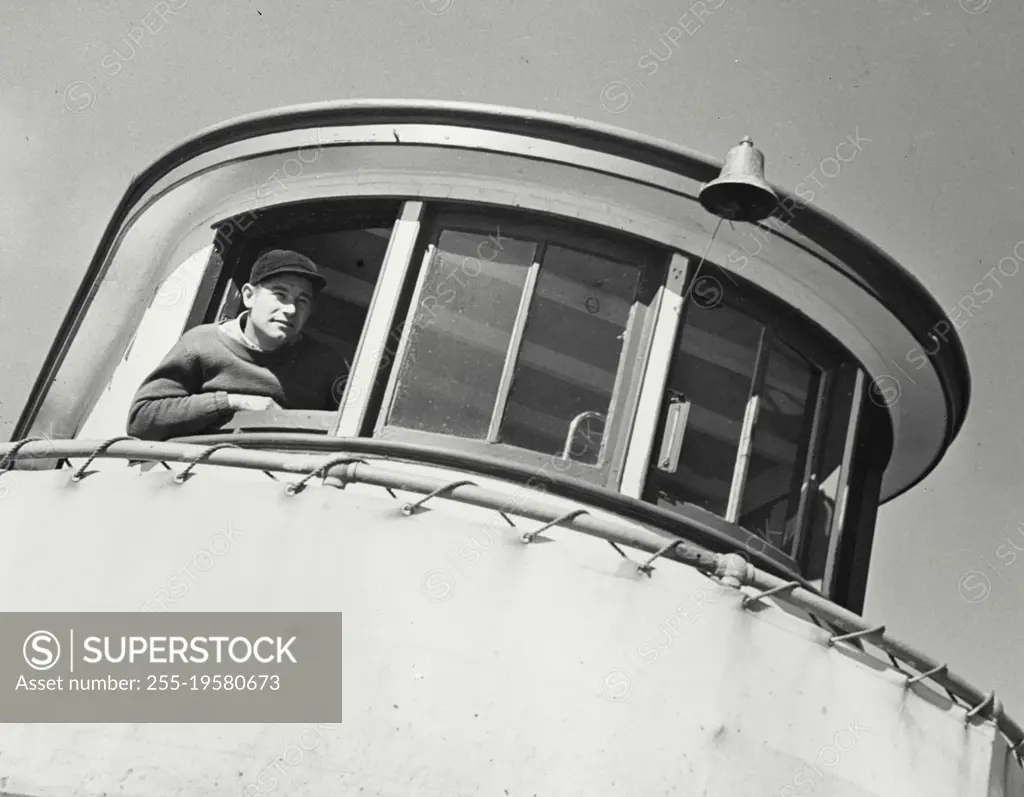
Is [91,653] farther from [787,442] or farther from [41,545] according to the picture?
[787,442]

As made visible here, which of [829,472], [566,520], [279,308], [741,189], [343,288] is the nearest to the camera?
[566,520]

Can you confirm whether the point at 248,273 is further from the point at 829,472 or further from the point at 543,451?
the point at 829,472

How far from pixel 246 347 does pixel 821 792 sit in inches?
174

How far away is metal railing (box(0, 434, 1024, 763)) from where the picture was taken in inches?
Result: 303

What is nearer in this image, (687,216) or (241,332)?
(687,216)

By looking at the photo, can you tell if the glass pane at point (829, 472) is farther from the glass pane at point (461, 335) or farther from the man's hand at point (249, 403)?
the man's hand at point (249, 403)

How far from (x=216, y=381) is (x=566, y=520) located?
2891 mm

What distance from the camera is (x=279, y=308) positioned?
9.70 meters

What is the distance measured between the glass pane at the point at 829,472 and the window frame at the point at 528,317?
5.37 feet

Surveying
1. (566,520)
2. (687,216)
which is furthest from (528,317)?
(566,520)

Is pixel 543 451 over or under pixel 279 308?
under
